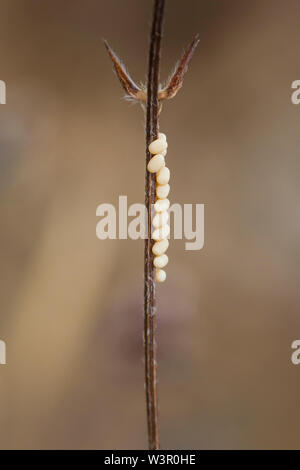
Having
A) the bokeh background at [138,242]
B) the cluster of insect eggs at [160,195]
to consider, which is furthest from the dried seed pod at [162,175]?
the bokeh background at [138,242]

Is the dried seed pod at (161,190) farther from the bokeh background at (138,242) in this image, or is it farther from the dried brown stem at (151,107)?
the bokeh background at (138,242)

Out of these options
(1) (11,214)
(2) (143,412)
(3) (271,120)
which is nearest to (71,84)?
(1) (11,214)

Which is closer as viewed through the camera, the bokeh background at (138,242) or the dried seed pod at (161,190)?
the dried seed pod at (161,190)

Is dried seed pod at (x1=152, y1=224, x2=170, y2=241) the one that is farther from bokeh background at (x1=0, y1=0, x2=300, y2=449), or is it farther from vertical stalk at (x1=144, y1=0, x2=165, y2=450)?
bokeh background at (x1=0, y1=0, x2=300, y2=449)

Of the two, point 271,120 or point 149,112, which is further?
point 271,120
